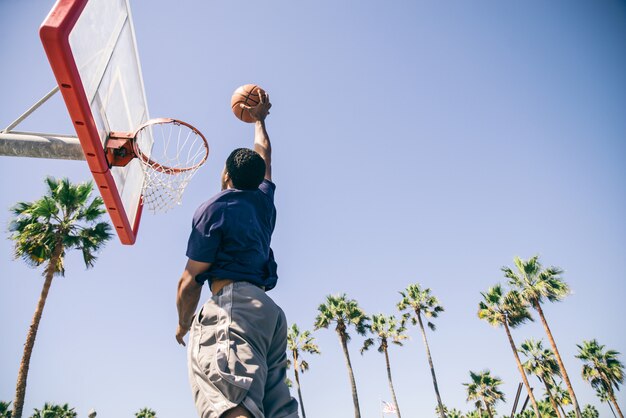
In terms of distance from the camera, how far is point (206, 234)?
2123 mm

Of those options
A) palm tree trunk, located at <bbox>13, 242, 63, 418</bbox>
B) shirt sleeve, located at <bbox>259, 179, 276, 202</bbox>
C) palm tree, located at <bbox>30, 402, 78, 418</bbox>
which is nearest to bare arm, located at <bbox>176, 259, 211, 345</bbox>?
shirt sleeve, located at <bbox>259, 179, 276, 202</bbox>

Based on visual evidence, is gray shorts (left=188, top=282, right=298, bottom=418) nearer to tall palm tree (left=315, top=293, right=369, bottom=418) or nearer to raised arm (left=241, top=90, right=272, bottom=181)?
raised arm (left=241, top=90, right=272, bottom=181)

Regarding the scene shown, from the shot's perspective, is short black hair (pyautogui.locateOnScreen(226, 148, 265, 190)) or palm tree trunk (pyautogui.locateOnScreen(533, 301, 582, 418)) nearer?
short black hair (pyautogui.locateOnScreen(226, 148, 265, 190))

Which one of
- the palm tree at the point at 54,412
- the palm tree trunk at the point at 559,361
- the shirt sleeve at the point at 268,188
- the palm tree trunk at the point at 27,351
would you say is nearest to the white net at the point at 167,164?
the shirt sleeve at the point at 268,188

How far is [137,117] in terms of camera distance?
548cm

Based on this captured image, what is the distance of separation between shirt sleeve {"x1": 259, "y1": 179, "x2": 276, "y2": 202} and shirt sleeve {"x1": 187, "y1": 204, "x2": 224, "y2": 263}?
21.8 inches

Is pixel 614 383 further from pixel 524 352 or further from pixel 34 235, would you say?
pixel 34 235

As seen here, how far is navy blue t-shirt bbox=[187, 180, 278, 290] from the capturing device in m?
2.11

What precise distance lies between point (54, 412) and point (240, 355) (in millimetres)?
33304

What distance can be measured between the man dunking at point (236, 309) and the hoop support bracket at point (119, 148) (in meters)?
2.44

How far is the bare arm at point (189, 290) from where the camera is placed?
6.87 feet

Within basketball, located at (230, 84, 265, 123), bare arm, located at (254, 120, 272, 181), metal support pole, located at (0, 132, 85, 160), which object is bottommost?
bare arm, located at (254, 120, 272, 181)

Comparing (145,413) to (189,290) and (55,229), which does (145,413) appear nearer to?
(55,229)

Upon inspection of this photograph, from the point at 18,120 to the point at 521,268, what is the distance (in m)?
27.3
